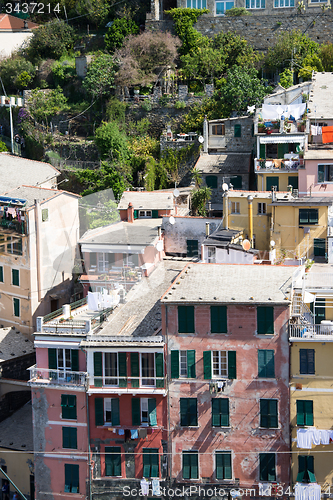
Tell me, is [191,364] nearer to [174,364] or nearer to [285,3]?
[174,364]

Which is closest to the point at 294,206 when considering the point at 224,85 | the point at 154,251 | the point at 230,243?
the point at 230,243

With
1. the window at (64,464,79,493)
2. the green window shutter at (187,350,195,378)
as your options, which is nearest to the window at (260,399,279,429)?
the green window shutter at (187,350,195,378)

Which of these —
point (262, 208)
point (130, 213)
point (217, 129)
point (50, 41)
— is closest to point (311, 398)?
point (262, 208)

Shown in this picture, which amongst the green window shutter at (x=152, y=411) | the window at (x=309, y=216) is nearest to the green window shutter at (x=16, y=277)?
the green window shutter at (x=152, y=411)

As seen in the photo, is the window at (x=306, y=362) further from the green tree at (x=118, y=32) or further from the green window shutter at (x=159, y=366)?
the green tree at (x=118, y=32)

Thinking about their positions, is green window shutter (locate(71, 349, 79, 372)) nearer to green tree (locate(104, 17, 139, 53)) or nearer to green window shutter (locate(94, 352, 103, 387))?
green window shutter (locate(94, 352, 103, 387))
